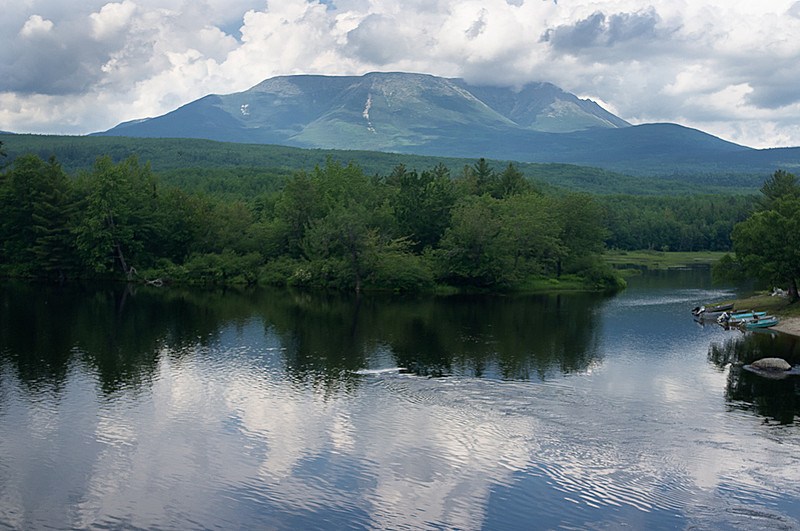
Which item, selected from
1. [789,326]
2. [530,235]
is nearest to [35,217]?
[530,235]

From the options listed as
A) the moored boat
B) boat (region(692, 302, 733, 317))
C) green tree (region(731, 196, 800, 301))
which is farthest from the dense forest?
green tree (region(731, 196, 800, 301))

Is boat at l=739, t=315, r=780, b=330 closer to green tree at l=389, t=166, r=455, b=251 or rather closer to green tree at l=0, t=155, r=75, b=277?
green tree at l=389, t=166, r=455, b=251

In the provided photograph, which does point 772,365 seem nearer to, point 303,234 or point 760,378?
point 760,378

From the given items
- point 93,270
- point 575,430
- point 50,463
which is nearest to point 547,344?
point 575,430

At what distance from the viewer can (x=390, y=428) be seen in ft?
96.2

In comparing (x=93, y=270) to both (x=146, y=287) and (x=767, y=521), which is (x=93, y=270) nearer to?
(x=146, y=287)

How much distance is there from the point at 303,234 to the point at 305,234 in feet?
12.4

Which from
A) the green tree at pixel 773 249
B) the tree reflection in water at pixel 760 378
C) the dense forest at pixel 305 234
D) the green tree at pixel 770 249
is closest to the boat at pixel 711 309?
the green tree at pixel 770 249

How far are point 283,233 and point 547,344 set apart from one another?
51.8 metres

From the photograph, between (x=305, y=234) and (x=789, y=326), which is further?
(x=305, y=234)

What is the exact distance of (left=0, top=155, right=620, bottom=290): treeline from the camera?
82.2 m

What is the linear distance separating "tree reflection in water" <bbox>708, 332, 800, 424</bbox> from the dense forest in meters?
35.5

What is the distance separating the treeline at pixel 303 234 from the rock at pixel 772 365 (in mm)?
42225

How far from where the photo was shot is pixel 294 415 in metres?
31.0
